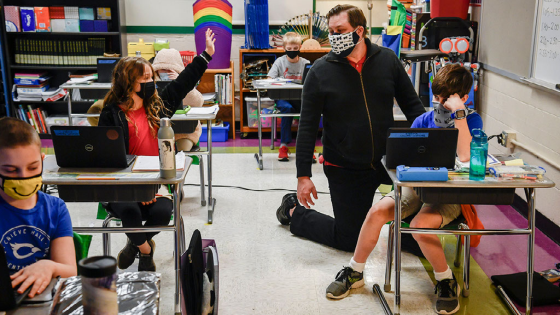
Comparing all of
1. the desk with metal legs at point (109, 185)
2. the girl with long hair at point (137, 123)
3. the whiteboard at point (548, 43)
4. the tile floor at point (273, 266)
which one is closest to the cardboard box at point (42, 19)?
the tile floor at point (273, 266)

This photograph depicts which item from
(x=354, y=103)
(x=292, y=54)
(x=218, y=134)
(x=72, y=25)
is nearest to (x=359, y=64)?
(x=354, y=103)

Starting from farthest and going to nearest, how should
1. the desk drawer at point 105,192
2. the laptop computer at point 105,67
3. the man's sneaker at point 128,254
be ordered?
the laptop computer at point 105,67
the man's sneaker at point 128,254
the desk drawer at point 105,192

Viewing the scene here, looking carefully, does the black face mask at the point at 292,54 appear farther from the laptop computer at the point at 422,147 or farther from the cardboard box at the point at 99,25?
the laptop computer at the point at 422,147

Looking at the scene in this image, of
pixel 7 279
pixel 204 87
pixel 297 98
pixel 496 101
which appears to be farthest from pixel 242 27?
pixel 7 279

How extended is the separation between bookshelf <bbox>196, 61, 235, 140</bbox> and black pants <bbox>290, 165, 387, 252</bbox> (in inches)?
123

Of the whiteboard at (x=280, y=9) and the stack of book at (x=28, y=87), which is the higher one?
the whiteboard at (x=280, y=9)

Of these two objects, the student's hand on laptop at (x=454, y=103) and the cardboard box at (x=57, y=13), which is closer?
the student's hand on laptop at (x=454, y=103)

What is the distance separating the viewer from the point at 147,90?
2.80 metres

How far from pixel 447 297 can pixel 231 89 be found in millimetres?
4063

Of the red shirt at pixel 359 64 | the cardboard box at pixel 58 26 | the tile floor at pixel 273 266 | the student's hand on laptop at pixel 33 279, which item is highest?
the cardboard box at pixel 58 26

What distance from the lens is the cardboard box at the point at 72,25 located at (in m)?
5.98

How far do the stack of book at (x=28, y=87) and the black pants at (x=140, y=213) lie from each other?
3891 millimetres

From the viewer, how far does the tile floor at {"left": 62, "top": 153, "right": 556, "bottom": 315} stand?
267cm

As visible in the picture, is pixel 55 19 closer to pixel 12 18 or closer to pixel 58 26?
pixel 58 26
